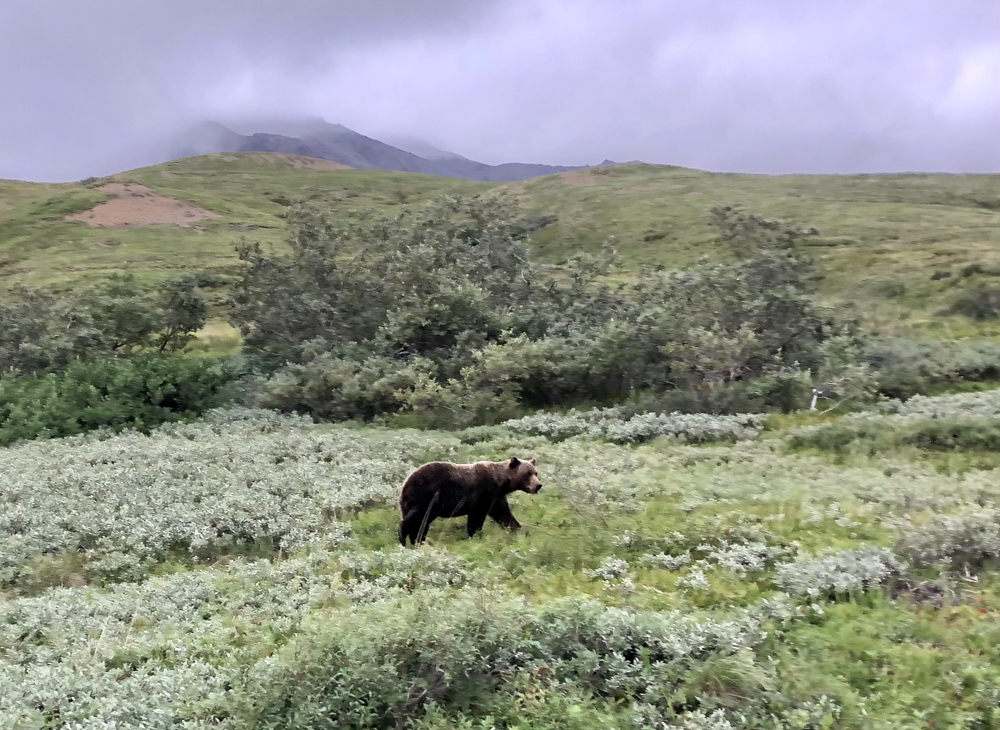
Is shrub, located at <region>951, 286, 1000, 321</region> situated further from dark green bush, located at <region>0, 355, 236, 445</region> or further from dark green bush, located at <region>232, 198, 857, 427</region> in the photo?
dark green bush, located at <region>0, 355, 236, 445</region>

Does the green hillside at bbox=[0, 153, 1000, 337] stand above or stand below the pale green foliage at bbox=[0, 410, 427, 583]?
above

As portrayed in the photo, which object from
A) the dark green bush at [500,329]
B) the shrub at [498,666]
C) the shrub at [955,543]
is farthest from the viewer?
the dark green bush at [500,329]

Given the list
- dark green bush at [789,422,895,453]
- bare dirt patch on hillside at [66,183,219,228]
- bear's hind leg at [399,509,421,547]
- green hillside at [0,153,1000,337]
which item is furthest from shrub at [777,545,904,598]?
bare dirt patch on hillside at [66,183,219,228]

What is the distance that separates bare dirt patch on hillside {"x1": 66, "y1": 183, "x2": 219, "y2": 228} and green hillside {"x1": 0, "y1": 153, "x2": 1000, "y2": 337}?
2.02m

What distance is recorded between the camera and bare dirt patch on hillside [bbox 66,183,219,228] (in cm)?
8894

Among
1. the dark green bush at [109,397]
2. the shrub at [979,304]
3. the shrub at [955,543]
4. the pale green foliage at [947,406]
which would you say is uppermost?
the shrub at [979,304]

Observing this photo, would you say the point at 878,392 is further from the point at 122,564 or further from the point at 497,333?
the point at 122,564

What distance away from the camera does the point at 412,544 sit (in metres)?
10.0

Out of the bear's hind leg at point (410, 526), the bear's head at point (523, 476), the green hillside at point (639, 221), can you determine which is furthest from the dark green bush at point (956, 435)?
the green hillside at point (639, 221)

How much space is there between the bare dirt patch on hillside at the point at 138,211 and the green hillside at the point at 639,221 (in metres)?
2.02

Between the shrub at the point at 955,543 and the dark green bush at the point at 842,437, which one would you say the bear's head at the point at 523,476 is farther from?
the dark green bush at the point at 842,437

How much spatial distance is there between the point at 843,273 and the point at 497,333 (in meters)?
37.0

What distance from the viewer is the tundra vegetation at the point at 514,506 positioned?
17.8 feet

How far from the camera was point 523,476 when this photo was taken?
10.6 metres
